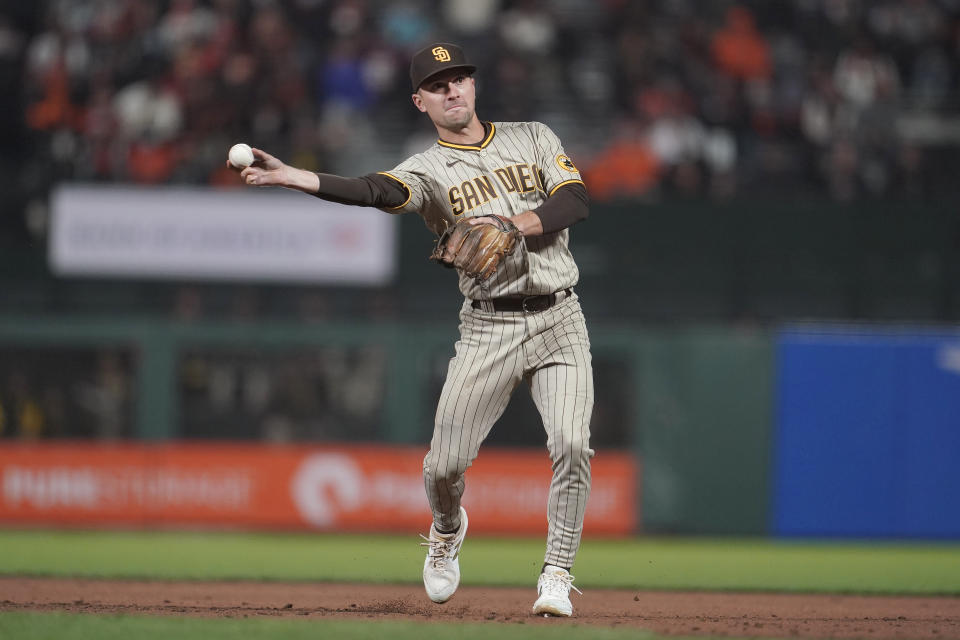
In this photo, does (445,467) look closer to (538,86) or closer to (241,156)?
(241,156)

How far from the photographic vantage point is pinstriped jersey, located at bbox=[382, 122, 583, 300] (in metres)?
5.30

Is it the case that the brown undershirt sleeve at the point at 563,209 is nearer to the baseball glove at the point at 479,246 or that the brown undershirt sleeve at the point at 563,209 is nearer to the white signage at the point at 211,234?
the baseball glove at the point at 479,246

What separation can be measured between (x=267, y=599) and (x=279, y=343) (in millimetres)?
5634

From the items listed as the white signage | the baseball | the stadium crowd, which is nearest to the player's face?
the baseball

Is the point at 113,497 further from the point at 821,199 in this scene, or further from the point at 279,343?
the point at 821,199

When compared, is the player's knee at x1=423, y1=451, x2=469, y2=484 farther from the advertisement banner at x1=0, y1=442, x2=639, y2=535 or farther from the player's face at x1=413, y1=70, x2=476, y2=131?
the advertisement banner at x1=0, y1=442, x2=639, y2=535

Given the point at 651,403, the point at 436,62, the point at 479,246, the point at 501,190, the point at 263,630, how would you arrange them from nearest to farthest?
the point at 263,630 → the point at 479,246 → the point at 436,62 → the point at 501,190 → the point at 651,403

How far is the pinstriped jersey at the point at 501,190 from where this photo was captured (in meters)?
5.30

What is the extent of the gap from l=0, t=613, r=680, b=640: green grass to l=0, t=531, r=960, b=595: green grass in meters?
2.51

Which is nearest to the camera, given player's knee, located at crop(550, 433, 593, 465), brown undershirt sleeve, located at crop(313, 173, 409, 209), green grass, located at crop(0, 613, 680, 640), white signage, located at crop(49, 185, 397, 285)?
green grass, located at crop(0, 613, 680, 640)

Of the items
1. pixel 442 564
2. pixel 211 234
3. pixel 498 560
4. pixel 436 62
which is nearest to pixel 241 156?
pixel 436 62

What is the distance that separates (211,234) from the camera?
462 inches

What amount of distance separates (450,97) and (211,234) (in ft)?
22.2

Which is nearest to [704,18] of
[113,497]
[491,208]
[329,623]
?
[113,497]
